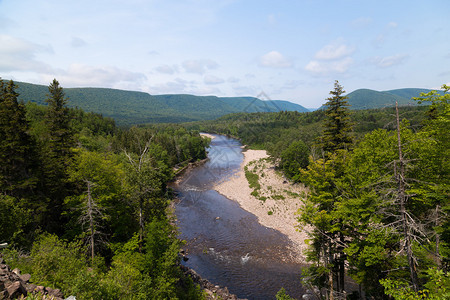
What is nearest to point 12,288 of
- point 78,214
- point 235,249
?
point 78,214

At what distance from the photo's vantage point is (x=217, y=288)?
770 inches

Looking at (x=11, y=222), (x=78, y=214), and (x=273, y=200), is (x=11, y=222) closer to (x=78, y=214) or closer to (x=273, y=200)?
(x=78, y=214)

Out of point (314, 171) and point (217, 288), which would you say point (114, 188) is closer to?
point (217, 288)

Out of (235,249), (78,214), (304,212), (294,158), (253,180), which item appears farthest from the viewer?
(253,180)

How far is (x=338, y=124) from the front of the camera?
19.6m

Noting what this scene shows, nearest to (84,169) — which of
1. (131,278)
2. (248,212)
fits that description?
(131,278)

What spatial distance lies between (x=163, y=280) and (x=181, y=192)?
3381 cm

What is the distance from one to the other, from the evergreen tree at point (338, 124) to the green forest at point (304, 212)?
93mm

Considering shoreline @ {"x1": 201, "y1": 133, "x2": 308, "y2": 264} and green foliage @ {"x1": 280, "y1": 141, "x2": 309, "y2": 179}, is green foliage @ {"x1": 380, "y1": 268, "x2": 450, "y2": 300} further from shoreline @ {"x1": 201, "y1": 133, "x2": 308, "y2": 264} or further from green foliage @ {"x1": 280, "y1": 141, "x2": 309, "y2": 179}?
green foliage @ {"x1": 280, "y1": 141, "x2": 309, "y2": 179}

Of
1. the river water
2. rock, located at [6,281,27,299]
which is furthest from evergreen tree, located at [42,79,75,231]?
the river water

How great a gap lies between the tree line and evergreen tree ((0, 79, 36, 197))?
6cm

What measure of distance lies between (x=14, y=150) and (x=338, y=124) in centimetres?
2797

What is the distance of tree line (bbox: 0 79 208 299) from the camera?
1139 cm

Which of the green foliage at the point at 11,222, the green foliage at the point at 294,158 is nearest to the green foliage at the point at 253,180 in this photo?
→ the green foliage at the point at 294,158
